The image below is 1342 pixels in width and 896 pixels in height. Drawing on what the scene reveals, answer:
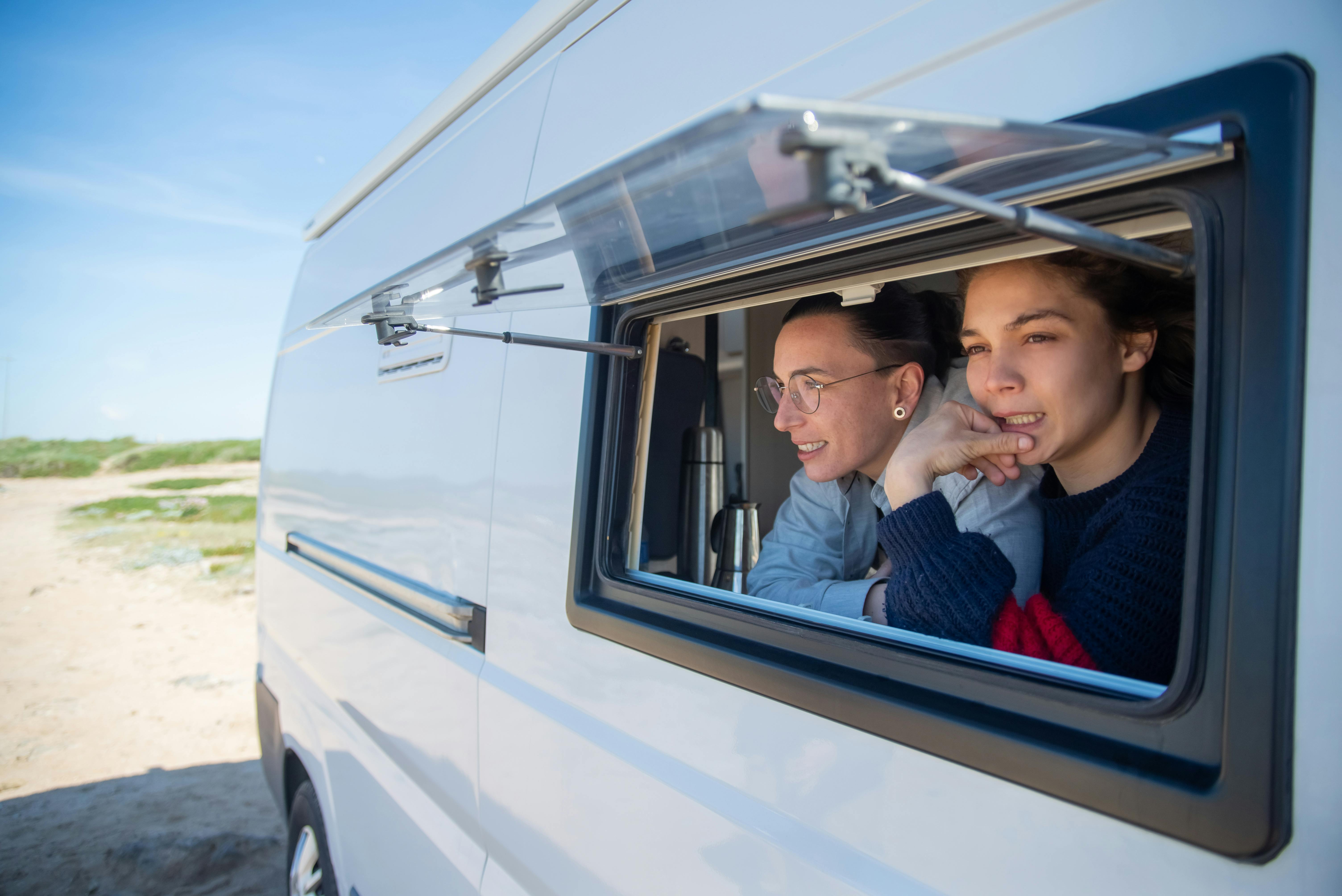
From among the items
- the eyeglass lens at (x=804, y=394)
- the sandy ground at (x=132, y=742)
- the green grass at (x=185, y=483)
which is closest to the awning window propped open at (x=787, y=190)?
the eyeglass lens at (x=804, y=394)

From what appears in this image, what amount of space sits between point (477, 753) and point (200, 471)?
3503 centimetres

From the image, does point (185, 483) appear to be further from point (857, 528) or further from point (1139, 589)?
point (1139, 589)

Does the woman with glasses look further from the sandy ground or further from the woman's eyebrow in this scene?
the sandy ground

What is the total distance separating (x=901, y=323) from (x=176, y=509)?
23043 mm

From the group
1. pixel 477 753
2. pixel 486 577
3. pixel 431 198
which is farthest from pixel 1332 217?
pixel 431 198

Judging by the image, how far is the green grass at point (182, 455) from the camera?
32.3 m

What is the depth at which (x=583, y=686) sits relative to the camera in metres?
1.41

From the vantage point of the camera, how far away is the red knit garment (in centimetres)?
99

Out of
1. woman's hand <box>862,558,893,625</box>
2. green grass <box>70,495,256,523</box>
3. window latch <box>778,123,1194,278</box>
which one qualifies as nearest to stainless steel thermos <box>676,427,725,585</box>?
woman's hand <box>862,558,893,625</box>

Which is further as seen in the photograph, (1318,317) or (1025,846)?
(1025,846)

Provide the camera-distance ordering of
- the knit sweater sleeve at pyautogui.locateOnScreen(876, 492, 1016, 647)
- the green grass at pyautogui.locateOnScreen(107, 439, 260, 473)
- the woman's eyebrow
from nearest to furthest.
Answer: the knit sweater sleeve at pyautogui.locateOnScreen(876, 492, 1016, 647) → the woman's eyebrow → the green grass at pyautogui.locateOnScreen(107, 439, 260, 473)

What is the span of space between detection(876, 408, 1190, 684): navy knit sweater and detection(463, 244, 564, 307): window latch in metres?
0.74

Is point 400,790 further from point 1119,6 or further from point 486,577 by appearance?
point 1119,6

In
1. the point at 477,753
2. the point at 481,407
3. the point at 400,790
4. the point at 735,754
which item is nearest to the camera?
the point at 735,754
